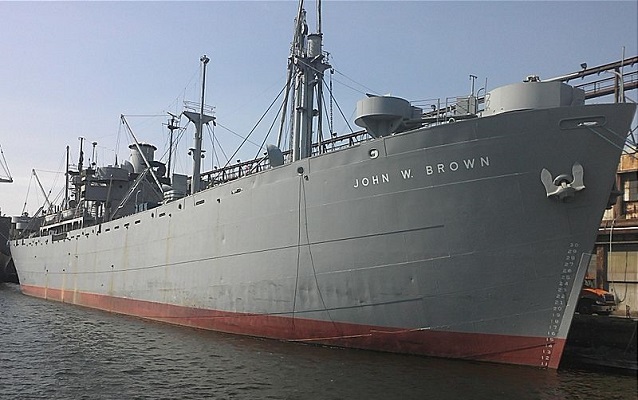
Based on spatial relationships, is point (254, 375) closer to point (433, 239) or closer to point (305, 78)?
point (433, 239)

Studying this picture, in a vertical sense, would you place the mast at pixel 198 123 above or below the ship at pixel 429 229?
above

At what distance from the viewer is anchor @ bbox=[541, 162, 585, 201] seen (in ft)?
32.0

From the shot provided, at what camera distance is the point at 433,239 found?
10688 millimetres

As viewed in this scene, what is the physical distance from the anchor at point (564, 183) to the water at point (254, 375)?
10.6ft

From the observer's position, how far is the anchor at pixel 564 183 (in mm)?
9758

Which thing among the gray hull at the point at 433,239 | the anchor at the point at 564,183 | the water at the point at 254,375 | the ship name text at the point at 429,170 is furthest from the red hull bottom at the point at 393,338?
the ship name text at the point at 429,170

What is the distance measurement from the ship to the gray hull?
3cm

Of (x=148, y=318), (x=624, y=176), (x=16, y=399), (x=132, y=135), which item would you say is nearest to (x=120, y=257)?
(x=148, y=318)

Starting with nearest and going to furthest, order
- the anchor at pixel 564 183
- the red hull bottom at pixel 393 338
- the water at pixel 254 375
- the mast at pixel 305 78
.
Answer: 1. the water at pixel 254 375
2. the anchor at pixel 564 183
3. the red hull bottom at pixel 393 338
4. the mast at pixel 305 78

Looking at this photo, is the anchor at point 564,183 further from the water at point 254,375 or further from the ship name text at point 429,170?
the water at point 254,375

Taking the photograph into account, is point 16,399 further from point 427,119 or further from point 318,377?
point 427,119

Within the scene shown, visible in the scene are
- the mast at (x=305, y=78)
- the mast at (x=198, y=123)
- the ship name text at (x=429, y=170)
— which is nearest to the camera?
the ship name text at (x=429, y=170)

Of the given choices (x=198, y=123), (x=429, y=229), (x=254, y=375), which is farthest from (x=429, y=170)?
(x=198, y=123)

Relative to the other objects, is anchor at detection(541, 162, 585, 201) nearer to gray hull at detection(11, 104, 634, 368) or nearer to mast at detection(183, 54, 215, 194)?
gray hull at detection(11, 104, 634, 368)
